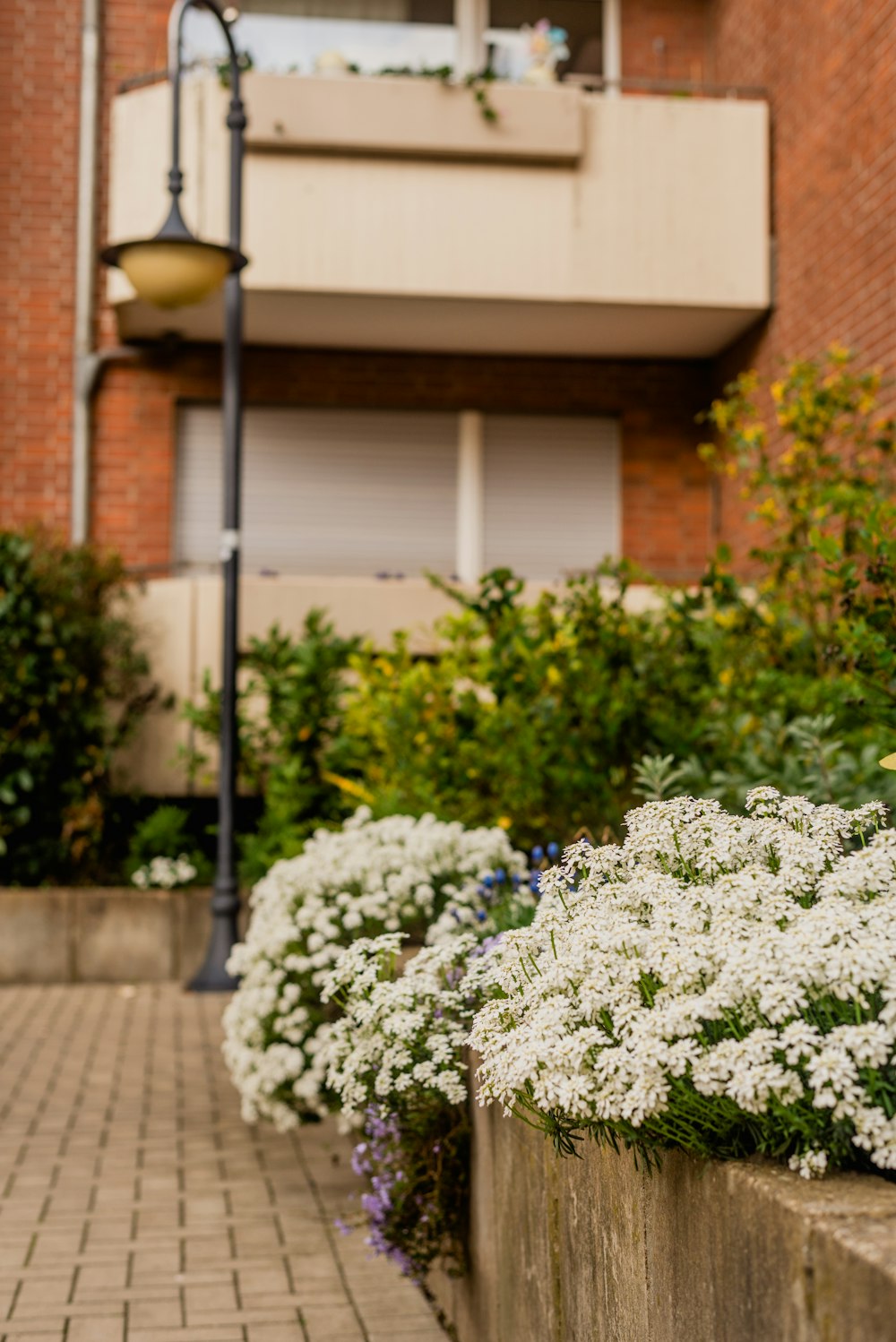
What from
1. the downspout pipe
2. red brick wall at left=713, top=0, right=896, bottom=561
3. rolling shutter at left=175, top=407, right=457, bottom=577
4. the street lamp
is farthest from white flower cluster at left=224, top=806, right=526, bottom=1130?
rolling shutter at left=175, top=407, right=457, bottom=577

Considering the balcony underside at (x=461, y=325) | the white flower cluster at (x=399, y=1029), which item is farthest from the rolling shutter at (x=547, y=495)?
the white flower cluster at (x=399, y=1029)

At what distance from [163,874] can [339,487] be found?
428cm

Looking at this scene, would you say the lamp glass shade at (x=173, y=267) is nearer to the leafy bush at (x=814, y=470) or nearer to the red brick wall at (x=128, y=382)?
the leafy bush at (x=814, y=470)

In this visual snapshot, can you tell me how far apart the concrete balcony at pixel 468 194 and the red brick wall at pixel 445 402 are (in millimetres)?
972

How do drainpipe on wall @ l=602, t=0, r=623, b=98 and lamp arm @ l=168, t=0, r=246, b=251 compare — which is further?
drainpipe on wall @ l=602, t=0, r=623, b=98

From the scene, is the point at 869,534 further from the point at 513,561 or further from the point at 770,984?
the point at 513,561

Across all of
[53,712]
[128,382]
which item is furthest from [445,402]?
[53,712]

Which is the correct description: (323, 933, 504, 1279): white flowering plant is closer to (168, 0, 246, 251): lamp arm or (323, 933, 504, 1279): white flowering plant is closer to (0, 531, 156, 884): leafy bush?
(168, 0, 246, 251): lamp arm

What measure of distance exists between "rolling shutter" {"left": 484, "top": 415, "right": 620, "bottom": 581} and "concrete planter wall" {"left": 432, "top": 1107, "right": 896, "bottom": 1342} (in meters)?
9.71

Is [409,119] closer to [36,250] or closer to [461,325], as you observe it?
[461,325]

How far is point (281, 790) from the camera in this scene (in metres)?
9.66

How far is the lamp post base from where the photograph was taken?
8273 mm

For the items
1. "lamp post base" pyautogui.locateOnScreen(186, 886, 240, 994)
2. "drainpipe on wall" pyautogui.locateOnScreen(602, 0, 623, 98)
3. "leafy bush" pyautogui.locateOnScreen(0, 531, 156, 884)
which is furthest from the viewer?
"drainpipe on wall" pyautogui.locateOnScreen(602, 0, 623, 98)

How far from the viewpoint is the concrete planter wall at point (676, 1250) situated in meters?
1.77
